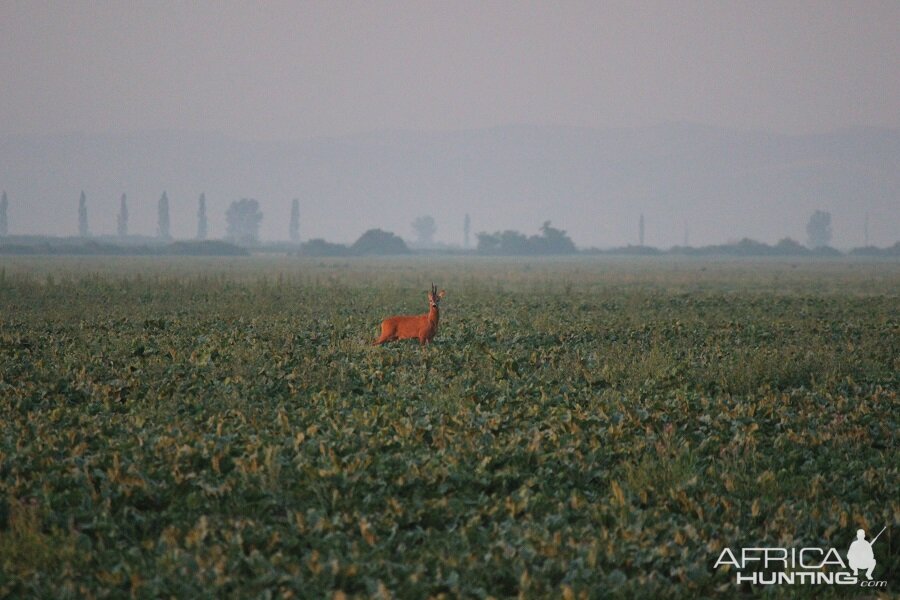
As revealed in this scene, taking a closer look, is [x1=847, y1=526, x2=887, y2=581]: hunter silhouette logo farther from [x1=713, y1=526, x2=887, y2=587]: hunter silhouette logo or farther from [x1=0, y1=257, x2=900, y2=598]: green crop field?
[x1=0, y1=257, x2=900, y2=598]: green crop field

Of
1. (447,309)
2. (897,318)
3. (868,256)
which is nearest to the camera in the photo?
(897,318)

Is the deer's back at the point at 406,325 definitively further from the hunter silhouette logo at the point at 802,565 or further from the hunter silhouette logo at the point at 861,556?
the hunter silhouette logo at the point at 861,556

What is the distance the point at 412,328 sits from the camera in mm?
18062

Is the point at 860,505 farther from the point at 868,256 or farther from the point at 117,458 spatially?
the point at 868,256

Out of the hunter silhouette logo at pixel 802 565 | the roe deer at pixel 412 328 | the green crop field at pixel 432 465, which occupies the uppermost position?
the roe deer at pixel 412 328

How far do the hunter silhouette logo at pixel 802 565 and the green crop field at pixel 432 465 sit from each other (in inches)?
3.8

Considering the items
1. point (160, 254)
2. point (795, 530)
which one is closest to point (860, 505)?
point (795, 530)

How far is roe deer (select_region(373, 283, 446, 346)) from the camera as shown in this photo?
1781 centimetres

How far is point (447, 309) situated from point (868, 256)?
160 m

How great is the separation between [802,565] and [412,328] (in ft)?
36.6

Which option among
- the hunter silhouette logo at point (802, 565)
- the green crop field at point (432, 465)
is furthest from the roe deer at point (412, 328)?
the hunter silhouette logo at point (802, 565)

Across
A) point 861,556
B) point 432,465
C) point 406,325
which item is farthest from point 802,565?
point 406,325

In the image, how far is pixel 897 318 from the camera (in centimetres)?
2583

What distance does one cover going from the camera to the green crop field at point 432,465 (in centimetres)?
738
